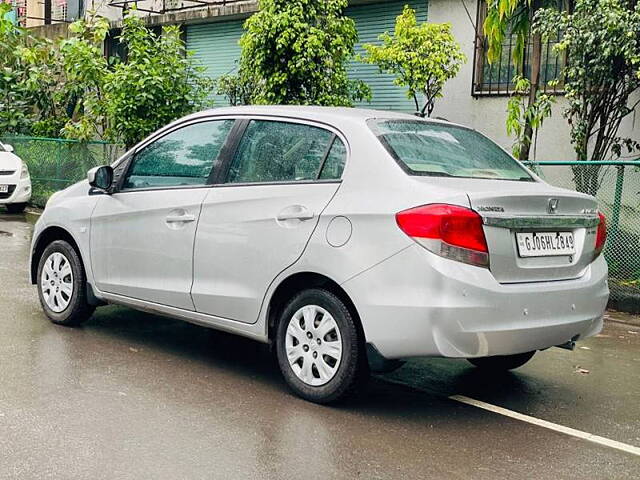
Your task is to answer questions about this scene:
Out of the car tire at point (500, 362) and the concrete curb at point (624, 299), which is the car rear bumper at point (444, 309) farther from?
the concrete curb at point (624, 299)

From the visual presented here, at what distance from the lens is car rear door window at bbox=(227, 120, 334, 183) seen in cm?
527

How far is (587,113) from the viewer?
11.6 meters

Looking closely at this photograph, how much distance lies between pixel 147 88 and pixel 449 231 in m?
10.2

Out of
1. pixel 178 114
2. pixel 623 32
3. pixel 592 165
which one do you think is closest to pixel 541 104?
pixel 623 32

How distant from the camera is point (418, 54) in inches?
518

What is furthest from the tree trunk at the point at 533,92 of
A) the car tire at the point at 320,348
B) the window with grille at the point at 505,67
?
the car tire at the point at 320,348

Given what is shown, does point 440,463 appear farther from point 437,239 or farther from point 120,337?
point 120,337

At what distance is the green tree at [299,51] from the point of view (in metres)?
13.6

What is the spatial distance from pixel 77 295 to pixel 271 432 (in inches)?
103

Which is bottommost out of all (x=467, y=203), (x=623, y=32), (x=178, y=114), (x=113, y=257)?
(x=113, y=257)

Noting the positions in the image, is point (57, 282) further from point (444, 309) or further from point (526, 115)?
point (526, 115)

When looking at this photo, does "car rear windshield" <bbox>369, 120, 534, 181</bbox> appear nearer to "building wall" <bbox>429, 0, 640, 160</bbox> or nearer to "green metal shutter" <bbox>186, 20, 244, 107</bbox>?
"building wall" <bbox>429, 0, 640, 160</bbox>

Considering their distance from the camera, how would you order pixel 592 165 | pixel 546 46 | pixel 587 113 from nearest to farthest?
pixel 592 165
pixel 587 113
pixel 546 46

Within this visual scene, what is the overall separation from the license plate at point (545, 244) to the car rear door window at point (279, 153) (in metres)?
1.26
